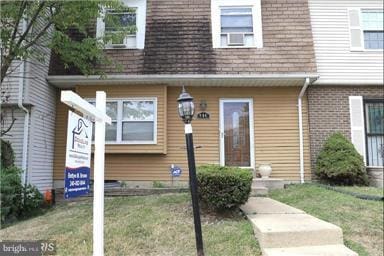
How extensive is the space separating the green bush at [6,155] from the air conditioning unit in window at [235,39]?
6132 mm

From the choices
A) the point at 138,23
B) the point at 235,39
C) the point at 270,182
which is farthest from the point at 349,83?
the point at 138,23

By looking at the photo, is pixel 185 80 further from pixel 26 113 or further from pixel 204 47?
pixel 26 113

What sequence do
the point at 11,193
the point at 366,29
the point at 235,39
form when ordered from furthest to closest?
the point at 366,29 → the point at 235,39 → the point at 11,193

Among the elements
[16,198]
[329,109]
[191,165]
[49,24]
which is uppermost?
[49,24]

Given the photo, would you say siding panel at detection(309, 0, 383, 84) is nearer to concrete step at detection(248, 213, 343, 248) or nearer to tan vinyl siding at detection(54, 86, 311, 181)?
tan vinyl siding at detection(54, 86, 311, 181)

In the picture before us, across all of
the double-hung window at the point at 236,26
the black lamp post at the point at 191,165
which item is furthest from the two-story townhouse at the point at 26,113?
the black lamp post at the point at 191,165

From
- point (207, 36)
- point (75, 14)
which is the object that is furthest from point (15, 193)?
point (207, 36)

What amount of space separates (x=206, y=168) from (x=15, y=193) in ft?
13.3

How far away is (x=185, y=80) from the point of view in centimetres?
1051

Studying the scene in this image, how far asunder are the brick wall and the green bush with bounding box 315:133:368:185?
0.35m

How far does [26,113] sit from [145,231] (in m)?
4.87

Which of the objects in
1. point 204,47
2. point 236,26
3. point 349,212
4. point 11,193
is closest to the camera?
point 349,212

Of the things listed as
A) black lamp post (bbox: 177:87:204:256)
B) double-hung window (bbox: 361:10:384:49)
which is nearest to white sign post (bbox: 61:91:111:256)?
black lamp post (bbox: 177:87:204:256)

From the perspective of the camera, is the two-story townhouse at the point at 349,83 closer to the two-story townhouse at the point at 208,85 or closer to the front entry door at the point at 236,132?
the two-story townhouse at the point at 208,85
